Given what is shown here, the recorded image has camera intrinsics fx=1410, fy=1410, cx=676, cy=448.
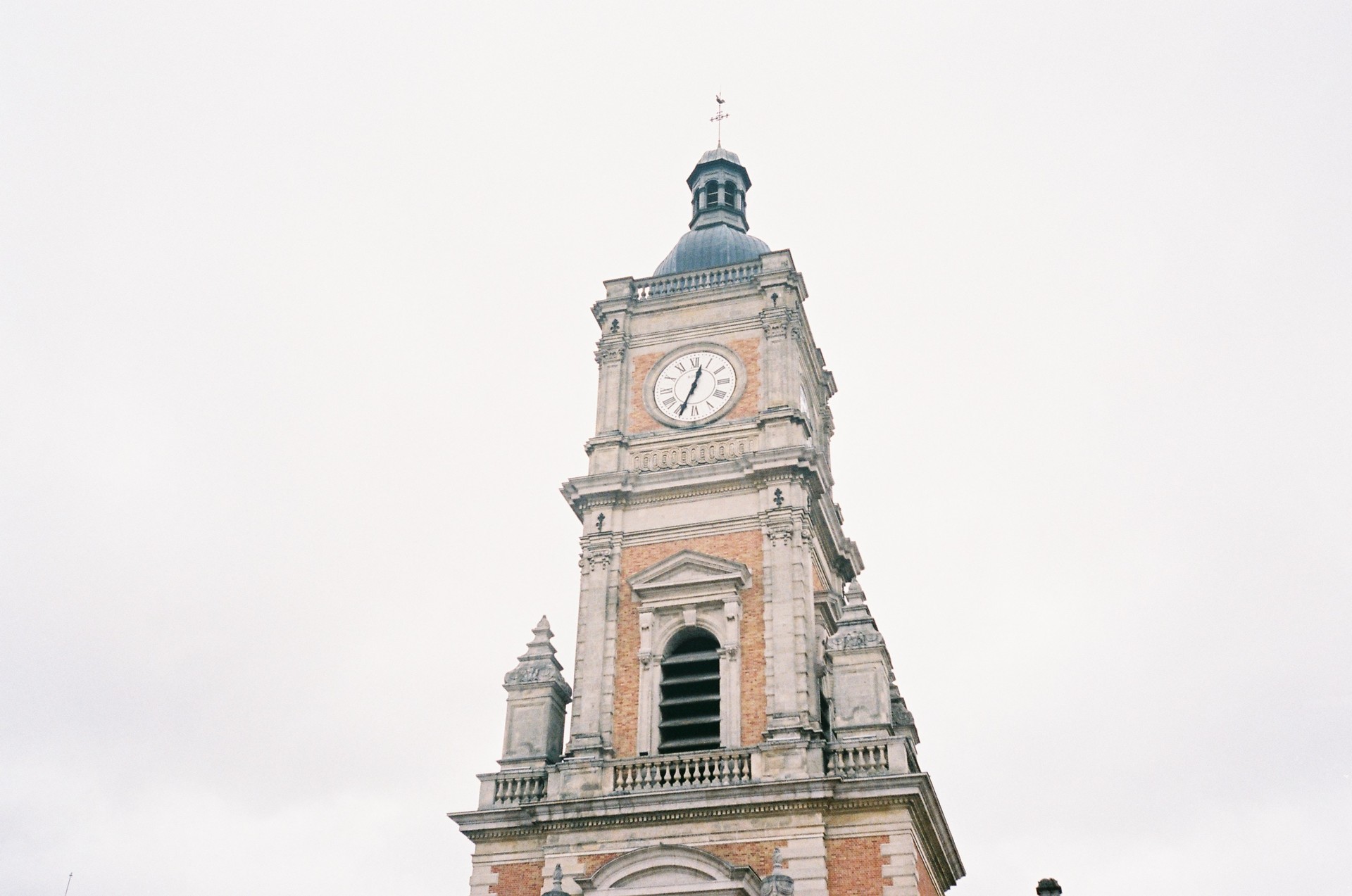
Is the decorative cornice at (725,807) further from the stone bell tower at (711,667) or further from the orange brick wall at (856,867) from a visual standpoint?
the orange brick wall at (856,867)

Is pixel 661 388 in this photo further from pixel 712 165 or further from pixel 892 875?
pixel 892 875

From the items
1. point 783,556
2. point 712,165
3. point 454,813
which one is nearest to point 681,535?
point 783,556

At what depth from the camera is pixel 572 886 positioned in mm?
26203

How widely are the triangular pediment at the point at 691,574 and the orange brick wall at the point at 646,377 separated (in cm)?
375

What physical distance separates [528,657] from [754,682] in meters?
5.16

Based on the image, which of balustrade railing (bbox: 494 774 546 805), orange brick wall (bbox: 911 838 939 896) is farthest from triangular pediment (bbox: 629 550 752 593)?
orange brick wall (bbox: 911 838 939 896)

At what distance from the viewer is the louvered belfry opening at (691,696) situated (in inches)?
1111

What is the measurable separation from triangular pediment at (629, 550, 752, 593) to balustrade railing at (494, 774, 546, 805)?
4501mm

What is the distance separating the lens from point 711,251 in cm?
3591

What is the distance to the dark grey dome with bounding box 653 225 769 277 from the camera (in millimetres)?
35594

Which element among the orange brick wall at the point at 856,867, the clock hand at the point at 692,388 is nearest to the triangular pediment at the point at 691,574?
the clock hand at the point at 692,388

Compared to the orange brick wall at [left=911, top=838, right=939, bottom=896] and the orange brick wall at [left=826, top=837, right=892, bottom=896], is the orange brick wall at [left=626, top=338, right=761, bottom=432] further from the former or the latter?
the orange brick wall at [left=911, top=838, right=939, bottom=896]

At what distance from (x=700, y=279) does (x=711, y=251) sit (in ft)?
5.75

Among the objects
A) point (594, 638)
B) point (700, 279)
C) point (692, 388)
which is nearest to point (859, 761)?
point (594, 638)
